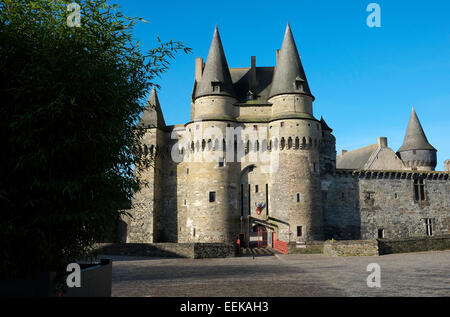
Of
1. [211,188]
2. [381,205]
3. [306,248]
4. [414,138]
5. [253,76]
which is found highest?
[253,76]

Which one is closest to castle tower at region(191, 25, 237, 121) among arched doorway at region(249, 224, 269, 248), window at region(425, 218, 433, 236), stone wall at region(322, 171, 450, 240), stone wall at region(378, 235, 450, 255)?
arched doorway at region(249, 224, 269, 248)

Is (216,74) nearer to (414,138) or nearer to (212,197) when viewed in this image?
(212,197)

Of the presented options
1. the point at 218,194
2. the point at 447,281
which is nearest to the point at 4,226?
the point at 447,281

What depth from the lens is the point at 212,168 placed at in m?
30.3

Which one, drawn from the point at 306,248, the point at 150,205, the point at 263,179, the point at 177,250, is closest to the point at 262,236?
the point at 263,179

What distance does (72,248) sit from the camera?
25.0ft

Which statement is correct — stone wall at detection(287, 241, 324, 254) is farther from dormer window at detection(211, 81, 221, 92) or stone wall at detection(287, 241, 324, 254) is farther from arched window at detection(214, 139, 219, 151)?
dormer window at detection(211, 81, 221, 92)

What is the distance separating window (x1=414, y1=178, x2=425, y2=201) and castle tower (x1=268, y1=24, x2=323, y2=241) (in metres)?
12.1

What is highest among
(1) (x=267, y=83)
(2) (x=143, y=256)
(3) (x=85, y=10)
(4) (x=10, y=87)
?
(1) (x=267, y=83)

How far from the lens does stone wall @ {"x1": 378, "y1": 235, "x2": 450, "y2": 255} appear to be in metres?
21.5

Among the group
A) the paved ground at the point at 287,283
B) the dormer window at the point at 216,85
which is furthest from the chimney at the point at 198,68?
the paved ground at the point at 287,283

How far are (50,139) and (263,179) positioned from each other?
25.7m

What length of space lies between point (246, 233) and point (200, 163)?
23.0 ft
